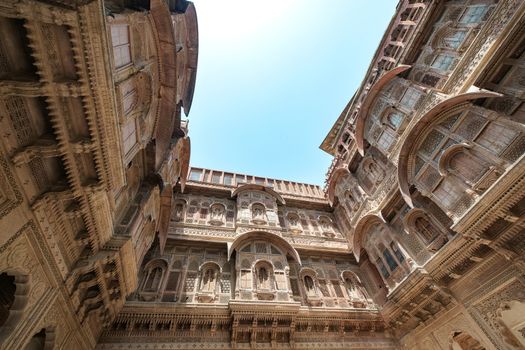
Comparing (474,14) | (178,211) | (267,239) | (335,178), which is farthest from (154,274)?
(474,14)

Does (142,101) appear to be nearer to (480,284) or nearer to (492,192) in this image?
(492,192)

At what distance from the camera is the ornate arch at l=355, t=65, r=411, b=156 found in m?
11.7

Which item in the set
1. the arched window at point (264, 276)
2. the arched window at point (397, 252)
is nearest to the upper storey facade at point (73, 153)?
the arched window at point (264, 276)

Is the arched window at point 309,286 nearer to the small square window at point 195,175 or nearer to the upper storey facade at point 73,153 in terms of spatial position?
the upper storey facade at point 73,153

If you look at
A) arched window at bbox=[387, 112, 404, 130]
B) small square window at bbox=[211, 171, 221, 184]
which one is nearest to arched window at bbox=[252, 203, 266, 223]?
small square window at bbox=[211, 171, 221, 184]

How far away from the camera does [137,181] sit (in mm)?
8523

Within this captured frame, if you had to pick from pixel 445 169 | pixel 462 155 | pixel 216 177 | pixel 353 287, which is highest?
pixel 462 155

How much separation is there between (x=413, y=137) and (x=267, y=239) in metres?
8.16

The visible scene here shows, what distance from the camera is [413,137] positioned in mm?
9688

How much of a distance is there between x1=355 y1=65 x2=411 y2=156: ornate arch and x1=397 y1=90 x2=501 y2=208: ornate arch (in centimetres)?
313

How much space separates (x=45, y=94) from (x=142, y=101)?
3.49 meters

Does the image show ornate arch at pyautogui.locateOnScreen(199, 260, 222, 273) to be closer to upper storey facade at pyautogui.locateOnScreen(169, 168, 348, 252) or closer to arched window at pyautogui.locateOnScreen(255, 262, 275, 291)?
upper storey facade at pyautogui.locateOnScreen(169, 168, 348, 252)

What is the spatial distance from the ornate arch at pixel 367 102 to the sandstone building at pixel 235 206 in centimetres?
12

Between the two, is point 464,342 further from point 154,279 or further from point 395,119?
point 154,279
